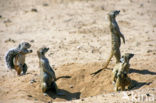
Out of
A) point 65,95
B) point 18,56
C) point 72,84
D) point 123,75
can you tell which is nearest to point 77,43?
point 18,56

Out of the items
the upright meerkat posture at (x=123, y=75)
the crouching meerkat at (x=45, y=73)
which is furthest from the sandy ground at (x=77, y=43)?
the upright meerkat posture at (x=123, y=75)

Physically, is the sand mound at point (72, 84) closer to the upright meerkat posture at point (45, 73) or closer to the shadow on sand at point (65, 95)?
the shadow on sand at point (65, 95)

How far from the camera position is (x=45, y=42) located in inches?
645

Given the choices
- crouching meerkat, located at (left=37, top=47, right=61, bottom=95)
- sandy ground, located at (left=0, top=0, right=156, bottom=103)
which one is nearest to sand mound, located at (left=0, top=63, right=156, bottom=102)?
sandy ground, located at (left=0, top=0, right=156, bottom=103)

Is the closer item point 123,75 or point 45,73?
point 123,75

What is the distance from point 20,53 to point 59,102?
342cm

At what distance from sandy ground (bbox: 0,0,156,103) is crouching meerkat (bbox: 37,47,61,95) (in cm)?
30

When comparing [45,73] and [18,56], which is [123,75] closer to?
[45,73]

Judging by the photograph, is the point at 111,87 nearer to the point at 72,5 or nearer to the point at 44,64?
the point at 44,64

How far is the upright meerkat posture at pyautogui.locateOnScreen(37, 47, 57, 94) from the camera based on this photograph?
33.6ft

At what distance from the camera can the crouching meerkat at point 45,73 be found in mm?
10234

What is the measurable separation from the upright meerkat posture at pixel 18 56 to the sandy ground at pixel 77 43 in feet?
1.61

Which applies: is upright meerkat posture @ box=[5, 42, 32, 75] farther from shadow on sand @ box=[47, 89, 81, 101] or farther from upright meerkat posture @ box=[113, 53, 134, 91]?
upright meerkat posture @ box=[113, 53, 134, 91]

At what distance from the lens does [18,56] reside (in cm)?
1205
